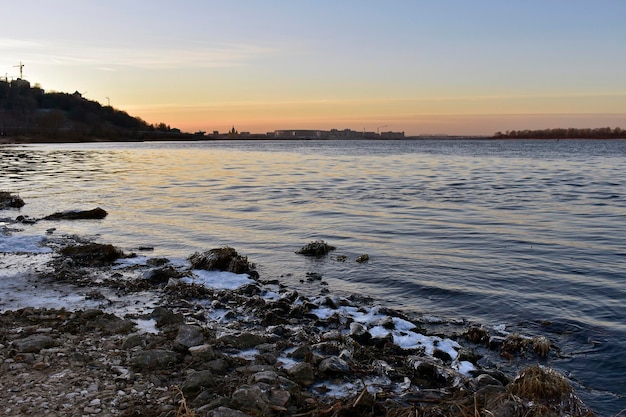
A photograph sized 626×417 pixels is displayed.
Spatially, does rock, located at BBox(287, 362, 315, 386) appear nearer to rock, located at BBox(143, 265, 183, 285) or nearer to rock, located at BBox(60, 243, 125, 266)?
rock, located at BBox(143, 265, 183, 285)

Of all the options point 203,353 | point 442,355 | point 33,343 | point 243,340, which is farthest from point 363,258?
point 33,343

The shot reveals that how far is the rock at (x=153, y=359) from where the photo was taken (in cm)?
596

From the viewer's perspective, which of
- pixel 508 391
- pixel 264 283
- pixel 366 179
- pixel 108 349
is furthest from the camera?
pixel 366 179

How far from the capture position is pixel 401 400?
554cm

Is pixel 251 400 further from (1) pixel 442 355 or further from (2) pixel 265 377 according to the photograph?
(1) pixel 442 355

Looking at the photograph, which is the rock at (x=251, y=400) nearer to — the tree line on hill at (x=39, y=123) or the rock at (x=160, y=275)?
the rock at (x=160, y=275)

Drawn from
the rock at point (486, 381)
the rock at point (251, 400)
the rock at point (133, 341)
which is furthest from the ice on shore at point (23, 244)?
the rock at point (486, 381)

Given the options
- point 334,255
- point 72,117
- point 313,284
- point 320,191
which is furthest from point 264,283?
point 72,117

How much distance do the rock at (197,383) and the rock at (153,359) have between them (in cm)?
62

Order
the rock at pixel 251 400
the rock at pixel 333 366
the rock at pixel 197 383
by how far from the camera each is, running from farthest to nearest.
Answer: the rock at pixel 333 366
the rock at pixel 197 383
the rock at pixel 251 400

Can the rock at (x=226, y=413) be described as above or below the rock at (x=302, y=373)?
above

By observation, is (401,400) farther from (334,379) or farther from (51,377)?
(51,377)

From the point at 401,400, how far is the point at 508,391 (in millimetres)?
1095

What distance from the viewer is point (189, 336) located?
22.4ft
